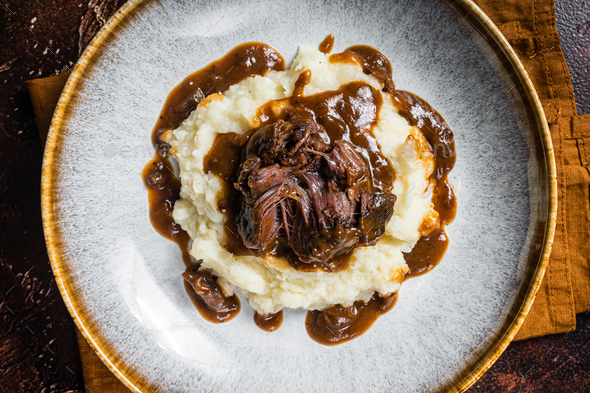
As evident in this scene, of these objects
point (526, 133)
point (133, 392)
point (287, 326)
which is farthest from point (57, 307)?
point (526, 133)

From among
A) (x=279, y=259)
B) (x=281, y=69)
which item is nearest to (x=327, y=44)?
(x=281, y=69)

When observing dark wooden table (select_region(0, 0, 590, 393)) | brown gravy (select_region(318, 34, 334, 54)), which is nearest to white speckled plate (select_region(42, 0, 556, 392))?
brown gravy (select_region(318, 34, 334, 54))

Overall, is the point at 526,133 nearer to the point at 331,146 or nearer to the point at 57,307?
the point at 331,146

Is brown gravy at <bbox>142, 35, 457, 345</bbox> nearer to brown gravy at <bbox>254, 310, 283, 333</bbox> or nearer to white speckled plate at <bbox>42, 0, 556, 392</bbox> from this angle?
brown gravy at <bbox>254, 310, 283, 333</bbox>

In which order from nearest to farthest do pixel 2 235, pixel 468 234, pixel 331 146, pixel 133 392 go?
pixel 331 146
pixel 133 392
pixel 468 234
pixel 2 235

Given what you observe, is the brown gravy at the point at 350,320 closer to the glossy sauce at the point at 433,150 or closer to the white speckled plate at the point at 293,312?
the white speckled plate at the point at 293,312

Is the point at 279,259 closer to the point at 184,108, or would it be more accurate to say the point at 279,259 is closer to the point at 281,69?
the point at 184,108
